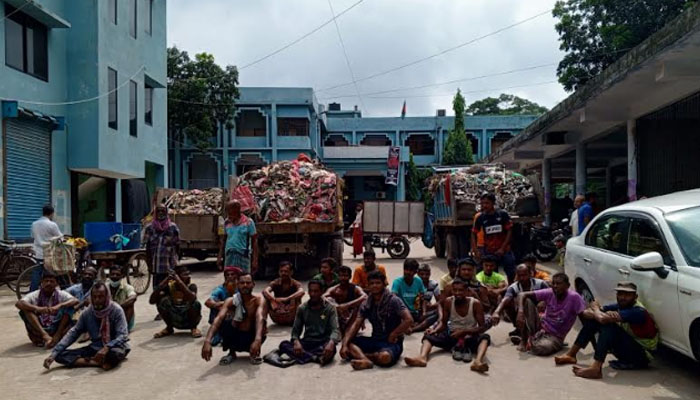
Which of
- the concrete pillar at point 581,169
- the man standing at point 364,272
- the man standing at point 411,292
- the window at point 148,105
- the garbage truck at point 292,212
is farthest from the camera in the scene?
the window at point 148,105

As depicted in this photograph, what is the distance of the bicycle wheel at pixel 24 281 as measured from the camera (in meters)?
9.20

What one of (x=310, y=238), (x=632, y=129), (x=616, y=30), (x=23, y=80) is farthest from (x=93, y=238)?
(x=616, y=30)

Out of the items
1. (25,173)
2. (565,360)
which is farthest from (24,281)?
(565,360)

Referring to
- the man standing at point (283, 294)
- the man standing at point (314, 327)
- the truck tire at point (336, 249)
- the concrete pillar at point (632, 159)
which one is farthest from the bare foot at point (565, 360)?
the concrete pillar at point (632, 159)

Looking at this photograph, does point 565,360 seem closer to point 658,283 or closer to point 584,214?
point 658,283

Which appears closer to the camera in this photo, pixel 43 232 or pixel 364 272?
pixel 364 272

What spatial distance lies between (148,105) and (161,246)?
13818 mm

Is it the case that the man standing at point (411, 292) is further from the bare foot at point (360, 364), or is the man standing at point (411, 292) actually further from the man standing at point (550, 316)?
the bare foot at point (360, 364)

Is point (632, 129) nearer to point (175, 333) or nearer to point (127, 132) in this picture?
point (175, 333)

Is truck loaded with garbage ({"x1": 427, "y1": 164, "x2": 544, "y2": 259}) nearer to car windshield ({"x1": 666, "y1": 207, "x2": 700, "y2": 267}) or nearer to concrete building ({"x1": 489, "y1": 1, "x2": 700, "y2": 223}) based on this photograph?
concrete building ({"x1": 489, "y1": 1, "x2": 700, "y2": 223})

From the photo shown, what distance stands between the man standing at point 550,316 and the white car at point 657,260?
41 cm

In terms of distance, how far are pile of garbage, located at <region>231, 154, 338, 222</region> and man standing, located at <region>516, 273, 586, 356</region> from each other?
591 cm

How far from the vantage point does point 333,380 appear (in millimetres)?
5395

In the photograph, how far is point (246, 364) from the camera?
235 inches
